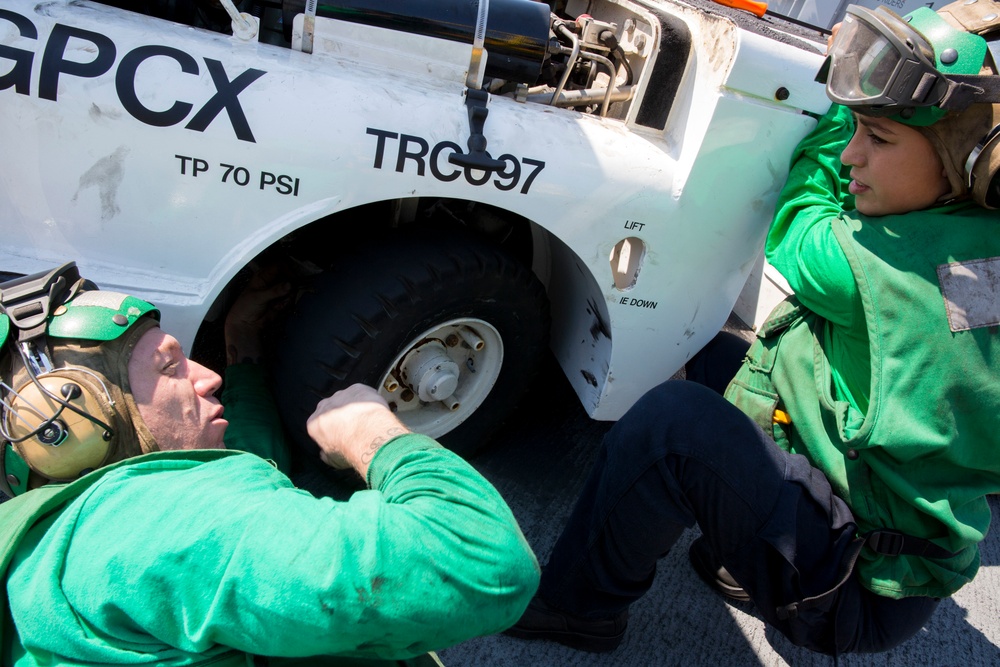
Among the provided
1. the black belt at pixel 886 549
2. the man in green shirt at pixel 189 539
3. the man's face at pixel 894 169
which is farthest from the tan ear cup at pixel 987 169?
the man in green shirt at pixel 189 539

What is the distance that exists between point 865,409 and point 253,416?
160 cm

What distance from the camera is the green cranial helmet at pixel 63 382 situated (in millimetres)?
1096

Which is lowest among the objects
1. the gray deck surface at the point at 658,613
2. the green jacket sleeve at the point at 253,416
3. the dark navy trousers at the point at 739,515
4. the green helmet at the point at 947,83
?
the gray deck surface at the point at 658,613

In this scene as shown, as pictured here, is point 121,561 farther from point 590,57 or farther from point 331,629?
point 590,57

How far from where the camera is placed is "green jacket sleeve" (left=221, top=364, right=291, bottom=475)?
189 cm

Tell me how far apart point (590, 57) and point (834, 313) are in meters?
1.01

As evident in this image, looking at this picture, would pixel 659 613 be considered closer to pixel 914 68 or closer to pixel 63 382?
Answer: pixel 914 68

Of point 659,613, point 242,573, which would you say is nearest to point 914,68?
point 242,573

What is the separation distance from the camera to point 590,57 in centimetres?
202

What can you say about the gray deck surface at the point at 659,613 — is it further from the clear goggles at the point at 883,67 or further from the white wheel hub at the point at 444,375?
the clear goggles at the point at 883,67

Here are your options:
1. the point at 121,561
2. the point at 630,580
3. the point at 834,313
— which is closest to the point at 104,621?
the point at 121,561

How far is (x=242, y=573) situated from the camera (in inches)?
35.2

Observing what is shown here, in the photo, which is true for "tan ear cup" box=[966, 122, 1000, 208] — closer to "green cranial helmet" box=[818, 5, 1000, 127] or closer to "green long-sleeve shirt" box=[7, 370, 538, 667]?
"green cranial helmet" box=[818, 5, 1000, 127]

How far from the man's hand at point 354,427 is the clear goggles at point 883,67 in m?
1.21
